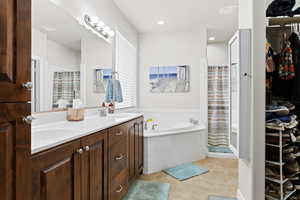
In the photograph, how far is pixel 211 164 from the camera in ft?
10.3

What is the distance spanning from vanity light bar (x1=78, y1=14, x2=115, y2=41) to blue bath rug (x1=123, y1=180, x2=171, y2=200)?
205 cm

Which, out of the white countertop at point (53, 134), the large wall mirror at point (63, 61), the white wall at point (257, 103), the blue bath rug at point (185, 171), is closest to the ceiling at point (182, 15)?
the large wall mirror at point (63, 61)

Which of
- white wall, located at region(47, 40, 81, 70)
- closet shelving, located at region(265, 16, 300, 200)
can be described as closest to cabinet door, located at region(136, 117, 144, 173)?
white wall, located at region(47, 40, 81, 70)

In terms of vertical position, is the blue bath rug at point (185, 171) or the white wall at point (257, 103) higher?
the white wall at point (257, 103)

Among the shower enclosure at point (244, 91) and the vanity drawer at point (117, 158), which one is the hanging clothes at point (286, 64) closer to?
the shower enclosure at point (244, 91)

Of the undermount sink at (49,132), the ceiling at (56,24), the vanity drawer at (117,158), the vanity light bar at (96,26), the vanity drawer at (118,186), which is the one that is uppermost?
the vanity light bar at (96,26)

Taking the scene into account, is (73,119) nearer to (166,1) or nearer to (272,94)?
(272,94)

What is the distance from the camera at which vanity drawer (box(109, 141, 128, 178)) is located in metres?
1.59

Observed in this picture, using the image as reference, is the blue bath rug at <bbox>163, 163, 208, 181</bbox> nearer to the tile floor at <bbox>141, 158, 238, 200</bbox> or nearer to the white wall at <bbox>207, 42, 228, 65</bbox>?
the tile floor at <bbox>141, 158, 238, 200</bbox>

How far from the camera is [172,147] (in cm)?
296

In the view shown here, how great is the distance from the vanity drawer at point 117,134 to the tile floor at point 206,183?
2.95 feet

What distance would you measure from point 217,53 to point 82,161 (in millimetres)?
4249

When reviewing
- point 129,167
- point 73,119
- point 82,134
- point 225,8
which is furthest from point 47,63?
point 225,8

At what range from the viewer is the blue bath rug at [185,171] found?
259 centimetres
